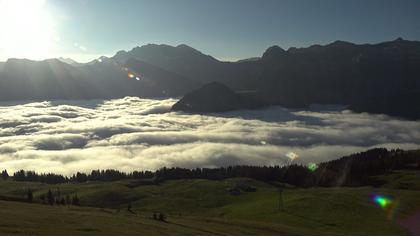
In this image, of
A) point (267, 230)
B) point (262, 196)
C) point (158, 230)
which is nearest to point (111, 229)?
point (158, 230)

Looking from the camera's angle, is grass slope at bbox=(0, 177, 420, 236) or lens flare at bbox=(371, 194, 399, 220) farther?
lens flare at bbox=(371, 194, 399, 220)

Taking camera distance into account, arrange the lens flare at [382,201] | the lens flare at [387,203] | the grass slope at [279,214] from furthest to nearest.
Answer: the lens flare at [382,201] < the lens flare at [387,203] < the grass slope at [279,214]

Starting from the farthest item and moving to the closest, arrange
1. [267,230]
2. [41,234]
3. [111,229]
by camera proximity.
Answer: [267,230]
[111,229]
[41,234]

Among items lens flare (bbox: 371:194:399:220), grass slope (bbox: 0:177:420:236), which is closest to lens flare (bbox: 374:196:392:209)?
lens flare (bbox: 371:194:399:220)

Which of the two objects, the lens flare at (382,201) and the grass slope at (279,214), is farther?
the lens flare at (382,201)

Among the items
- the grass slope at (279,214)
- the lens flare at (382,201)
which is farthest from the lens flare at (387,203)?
the grass slope at (279,214)

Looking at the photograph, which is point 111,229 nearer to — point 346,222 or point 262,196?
point 346,222

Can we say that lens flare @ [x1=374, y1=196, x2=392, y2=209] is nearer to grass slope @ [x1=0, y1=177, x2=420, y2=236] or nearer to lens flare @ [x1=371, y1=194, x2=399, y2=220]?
lens flare @ [x1=371, y1=194, x2=399, y2=220]

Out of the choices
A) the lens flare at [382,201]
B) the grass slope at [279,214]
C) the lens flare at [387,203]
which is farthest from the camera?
the lens flare at [382,201]

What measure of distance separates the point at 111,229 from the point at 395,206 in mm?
109089

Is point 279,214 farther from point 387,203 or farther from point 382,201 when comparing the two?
point 382,201

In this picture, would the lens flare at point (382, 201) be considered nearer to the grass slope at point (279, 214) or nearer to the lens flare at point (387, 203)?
the lens flare at point (387, 203)

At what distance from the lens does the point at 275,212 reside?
149125 mm

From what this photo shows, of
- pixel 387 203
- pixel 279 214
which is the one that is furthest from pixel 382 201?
pixel 279 214
